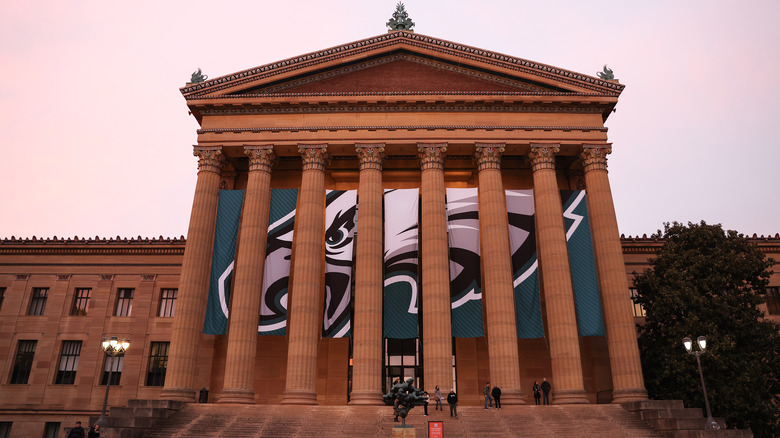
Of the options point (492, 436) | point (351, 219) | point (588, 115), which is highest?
point (588, 115)

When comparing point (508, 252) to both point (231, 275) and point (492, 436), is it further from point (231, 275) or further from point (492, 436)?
point (231, 275)

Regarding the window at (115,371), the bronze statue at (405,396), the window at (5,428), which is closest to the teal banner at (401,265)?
the bronze statue at (405,396)

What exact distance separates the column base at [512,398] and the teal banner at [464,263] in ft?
10.3

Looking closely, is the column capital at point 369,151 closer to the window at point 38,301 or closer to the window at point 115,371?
the window at point 115,371

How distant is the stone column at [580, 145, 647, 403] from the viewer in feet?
94.0

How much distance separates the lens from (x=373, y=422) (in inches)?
958

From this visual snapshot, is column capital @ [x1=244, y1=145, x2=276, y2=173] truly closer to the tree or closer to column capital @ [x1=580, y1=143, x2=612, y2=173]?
column capital @ [x1=580, y1=143, x2=612, y2=173]

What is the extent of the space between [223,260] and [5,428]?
18805mm

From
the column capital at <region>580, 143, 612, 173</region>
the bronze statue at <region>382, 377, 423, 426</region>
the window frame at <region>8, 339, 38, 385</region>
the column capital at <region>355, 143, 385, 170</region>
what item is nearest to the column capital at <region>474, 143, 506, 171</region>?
the column capital at <region>580, 143, 612, 173</region>

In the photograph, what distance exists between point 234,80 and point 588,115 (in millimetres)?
21644

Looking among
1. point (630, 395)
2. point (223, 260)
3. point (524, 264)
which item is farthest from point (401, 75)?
point (630, 395)

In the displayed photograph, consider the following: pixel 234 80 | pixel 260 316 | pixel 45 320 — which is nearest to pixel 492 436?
pixel 260 316

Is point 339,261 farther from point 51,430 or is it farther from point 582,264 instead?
point 51,430

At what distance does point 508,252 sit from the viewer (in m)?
31.3
